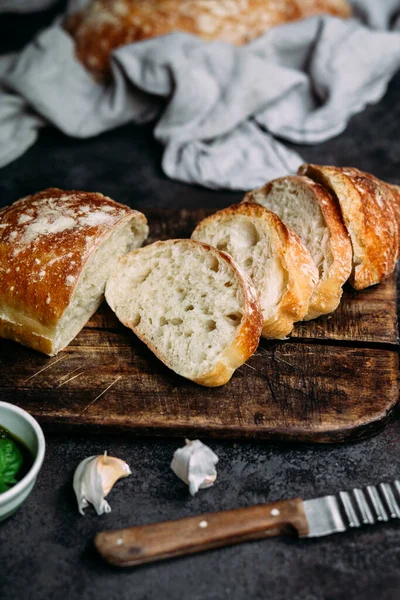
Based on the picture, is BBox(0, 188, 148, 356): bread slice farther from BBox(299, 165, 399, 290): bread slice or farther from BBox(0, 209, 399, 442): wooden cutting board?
BBox(299, 165, 399, 290): bread slice

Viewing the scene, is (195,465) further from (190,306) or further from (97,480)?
(190,306)

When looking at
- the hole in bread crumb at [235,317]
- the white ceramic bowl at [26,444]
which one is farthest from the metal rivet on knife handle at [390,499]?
the white ceramic bowl at [26,444]

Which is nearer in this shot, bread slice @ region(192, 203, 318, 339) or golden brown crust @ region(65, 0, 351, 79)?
bread slice @ region(192, 203, 318, 339)

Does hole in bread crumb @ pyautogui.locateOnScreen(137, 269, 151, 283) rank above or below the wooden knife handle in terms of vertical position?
above

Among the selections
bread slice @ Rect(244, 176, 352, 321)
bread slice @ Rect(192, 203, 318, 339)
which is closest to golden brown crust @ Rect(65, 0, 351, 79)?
bread slice @ Rect(244, 176, 352, 321)

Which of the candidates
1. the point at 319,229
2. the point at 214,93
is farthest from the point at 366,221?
the point at 214,93

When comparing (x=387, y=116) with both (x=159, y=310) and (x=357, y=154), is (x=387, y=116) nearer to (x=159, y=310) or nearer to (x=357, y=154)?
(x=357, y=154)

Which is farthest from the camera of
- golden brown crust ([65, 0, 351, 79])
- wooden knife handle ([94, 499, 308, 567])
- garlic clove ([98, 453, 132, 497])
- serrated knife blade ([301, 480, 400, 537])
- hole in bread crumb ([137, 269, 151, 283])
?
golden brown crust ([65, 0, 351, 79])
